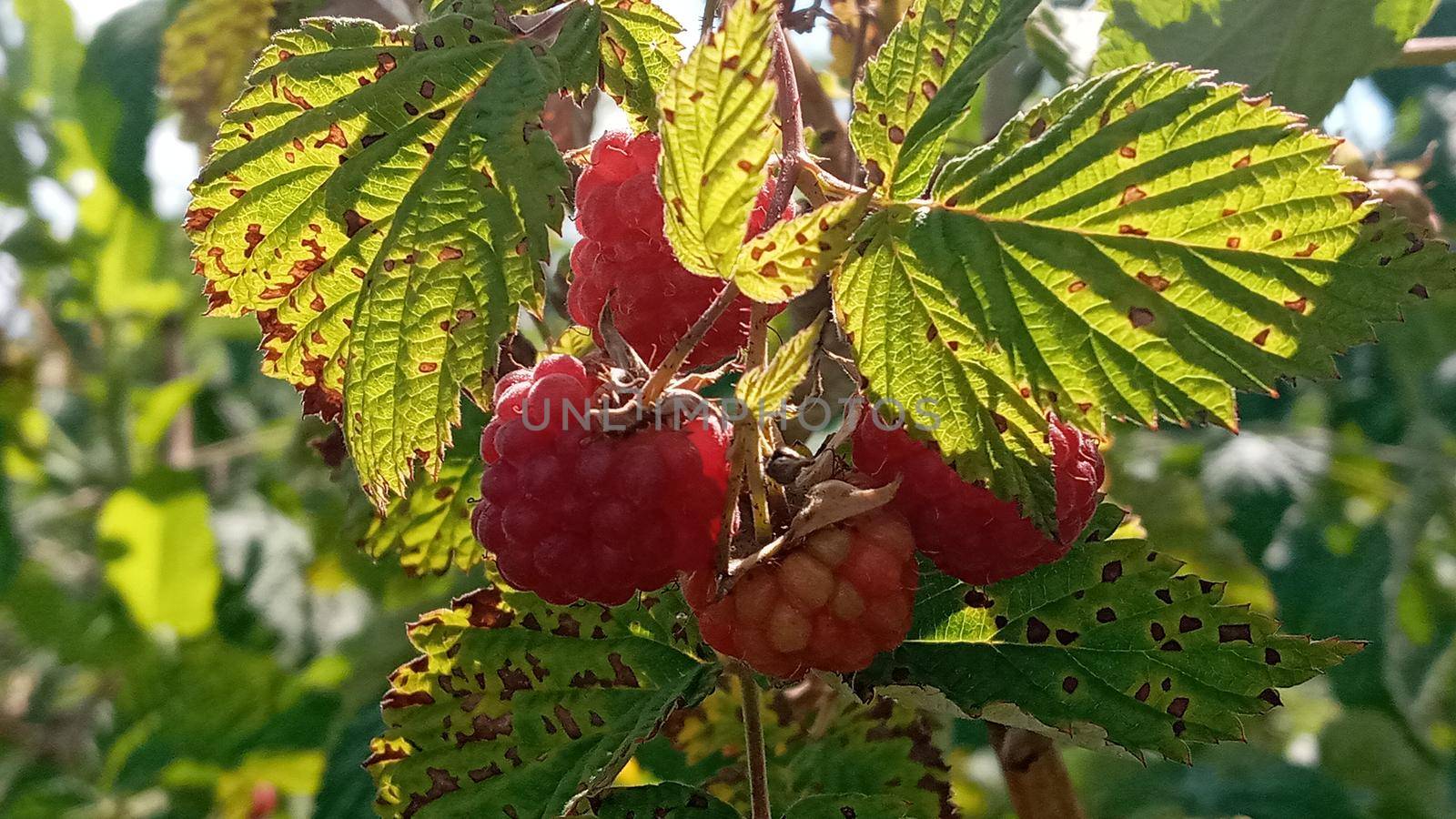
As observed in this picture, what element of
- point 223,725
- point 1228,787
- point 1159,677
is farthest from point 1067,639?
point 223,725

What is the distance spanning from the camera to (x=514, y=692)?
896mm

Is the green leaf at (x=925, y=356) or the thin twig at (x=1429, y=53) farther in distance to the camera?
the thin twig at (x=1429, y=53)

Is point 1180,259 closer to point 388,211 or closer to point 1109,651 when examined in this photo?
point 1109,651

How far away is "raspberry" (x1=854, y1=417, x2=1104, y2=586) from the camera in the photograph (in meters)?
0.71

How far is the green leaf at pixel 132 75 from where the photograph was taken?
1.75 metres

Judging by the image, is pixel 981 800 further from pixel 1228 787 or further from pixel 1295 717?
pixel 1295 717

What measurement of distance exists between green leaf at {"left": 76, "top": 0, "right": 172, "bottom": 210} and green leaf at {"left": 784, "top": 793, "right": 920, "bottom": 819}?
1.42m

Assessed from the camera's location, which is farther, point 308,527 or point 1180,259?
point 308,527

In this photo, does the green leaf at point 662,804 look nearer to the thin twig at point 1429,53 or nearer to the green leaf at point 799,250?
the green leaf at point 799,250

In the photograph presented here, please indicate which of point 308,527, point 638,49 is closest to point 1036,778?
point 638,49

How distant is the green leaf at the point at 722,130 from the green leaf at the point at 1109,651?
0.32 metres

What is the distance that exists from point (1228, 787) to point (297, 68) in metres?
1.62

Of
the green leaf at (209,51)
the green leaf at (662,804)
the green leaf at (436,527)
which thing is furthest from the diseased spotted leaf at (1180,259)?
the green leaf at (209,51)

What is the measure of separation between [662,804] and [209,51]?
1231mm
